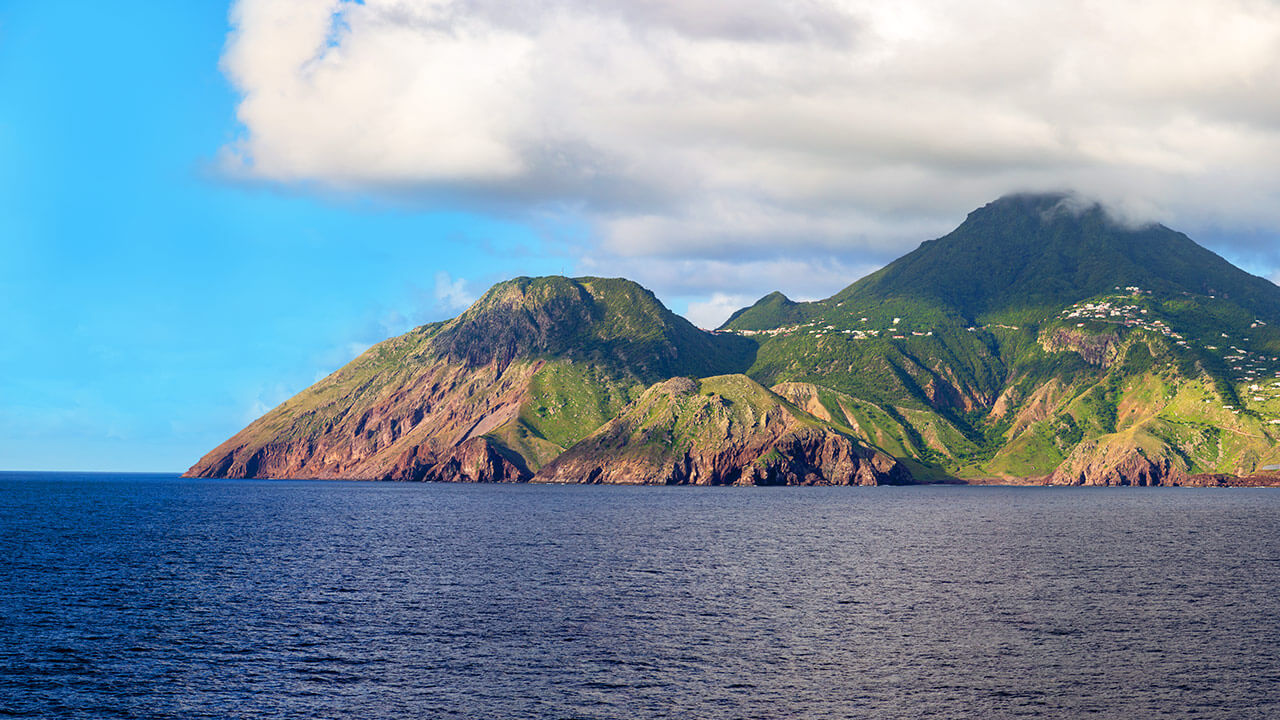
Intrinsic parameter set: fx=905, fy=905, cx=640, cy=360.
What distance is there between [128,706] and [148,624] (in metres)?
26.3

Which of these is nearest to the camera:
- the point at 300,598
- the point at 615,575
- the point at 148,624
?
the point at 148,624

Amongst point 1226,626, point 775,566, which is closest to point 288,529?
point 775,566

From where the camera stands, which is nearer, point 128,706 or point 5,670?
point 128,706

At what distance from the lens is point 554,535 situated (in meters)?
166

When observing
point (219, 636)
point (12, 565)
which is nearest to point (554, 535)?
point (12, 565)

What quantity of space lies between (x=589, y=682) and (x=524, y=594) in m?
35.9

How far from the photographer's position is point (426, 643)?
237 feet

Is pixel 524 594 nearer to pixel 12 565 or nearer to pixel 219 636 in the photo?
pixel 219 636

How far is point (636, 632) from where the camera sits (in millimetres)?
76688

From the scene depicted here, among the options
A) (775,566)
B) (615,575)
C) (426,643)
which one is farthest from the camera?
(775,566)

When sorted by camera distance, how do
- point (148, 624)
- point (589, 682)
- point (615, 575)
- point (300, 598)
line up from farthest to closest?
point (615, 575), point (300, 598), point (148, 624), point (589, 682)

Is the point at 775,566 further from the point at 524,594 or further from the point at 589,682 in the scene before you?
the point at 589,682

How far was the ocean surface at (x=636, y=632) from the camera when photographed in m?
57.2

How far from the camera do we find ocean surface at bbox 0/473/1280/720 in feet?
188
